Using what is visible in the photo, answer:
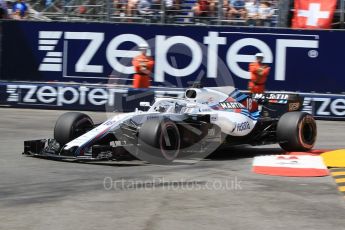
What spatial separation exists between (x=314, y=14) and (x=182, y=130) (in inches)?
374

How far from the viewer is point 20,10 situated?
2117 cm

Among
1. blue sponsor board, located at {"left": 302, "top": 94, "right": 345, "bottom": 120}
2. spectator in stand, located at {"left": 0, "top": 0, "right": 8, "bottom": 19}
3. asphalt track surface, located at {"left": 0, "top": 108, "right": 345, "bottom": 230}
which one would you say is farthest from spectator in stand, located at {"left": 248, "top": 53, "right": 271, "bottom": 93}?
spectator in stand, located at {"left": 0, "top": 0, "right": 8, "bottom": 19}

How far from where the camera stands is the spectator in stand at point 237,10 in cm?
1925

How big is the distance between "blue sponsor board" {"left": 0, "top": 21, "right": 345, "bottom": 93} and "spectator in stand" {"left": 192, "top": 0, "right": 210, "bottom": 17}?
63cm

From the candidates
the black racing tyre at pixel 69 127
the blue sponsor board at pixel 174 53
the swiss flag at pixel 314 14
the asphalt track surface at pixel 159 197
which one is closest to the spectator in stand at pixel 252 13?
the blue sponsor board at pixel 174 53

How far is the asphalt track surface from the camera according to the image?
6.63 m

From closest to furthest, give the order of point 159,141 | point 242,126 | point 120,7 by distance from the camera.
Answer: point 159,141 → point 242,126 → point 120,7

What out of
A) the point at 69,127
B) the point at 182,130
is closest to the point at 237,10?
the point at 182,130

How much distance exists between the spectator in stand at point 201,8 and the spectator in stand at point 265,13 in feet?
4.87

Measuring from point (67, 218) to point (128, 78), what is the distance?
42.5ft

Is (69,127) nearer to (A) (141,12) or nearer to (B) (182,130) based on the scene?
(B) (182,130)

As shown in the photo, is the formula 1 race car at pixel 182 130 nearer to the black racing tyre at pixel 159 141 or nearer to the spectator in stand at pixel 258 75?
the black racing tyre at pixel 159 141

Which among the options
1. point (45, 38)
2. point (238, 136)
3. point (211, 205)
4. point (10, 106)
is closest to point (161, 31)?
point (45, 38)

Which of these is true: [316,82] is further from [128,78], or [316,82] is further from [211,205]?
[211,205]
